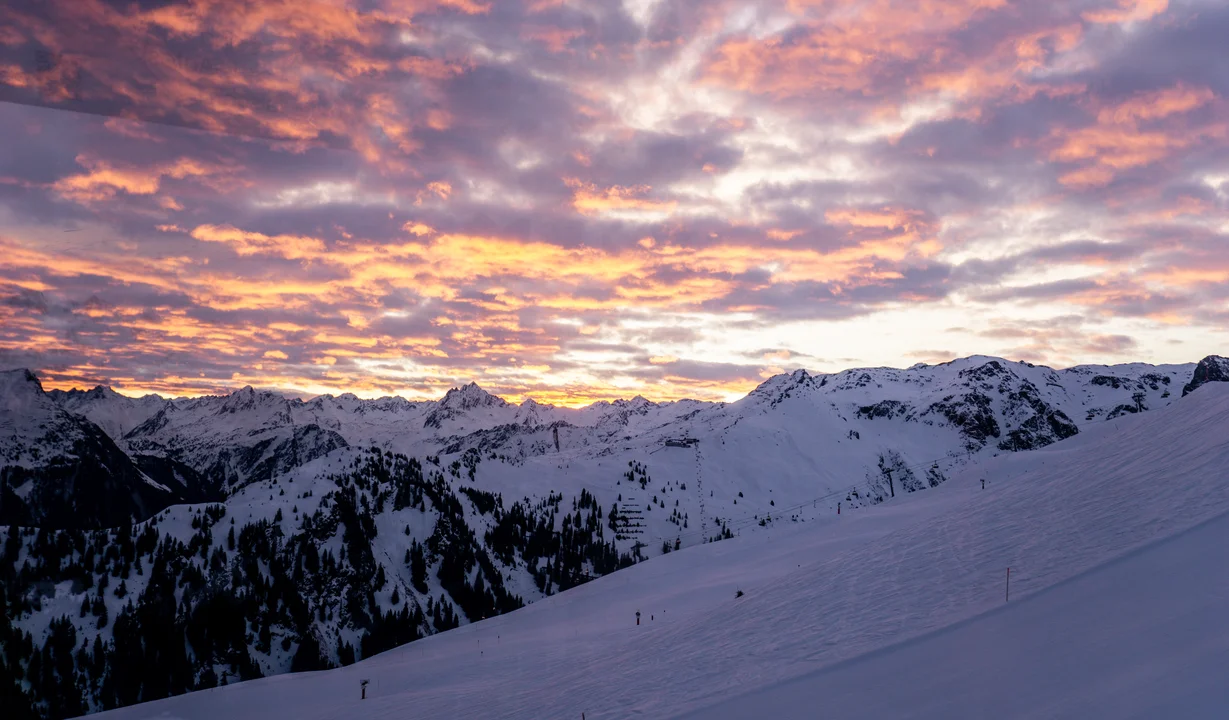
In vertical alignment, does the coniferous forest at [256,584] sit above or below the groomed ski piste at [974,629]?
below

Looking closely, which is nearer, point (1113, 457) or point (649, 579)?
point (1113, 457)

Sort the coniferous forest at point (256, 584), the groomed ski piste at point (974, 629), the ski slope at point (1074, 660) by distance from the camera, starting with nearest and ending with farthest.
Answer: the ski slope at point (1074, 660) < the groomed ski piste at point (974, 629) < the coniferous forest at point (256, 584)

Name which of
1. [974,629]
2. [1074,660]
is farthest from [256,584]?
[1074,660]

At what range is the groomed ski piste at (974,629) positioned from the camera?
473 inches

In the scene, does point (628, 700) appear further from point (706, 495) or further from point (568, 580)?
point (706, 495)

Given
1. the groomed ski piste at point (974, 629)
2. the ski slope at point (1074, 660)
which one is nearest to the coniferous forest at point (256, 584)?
the groomed ski piste at point (974, 629)

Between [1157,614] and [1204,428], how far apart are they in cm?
1383

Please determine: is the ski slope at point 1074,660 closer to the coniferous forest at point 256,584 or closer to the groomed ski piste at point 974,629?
the groomed ski piste at point 974,629

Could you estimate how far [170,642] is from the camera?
103 metres

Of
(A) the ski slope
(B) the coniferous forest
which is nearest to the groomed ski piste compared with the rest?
(A) the ski slope

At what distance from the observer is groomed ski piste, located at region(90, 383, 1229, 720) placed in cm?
1202

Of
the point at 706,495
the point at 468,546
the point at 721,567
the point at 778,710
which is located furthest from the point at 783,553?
the point at 706,495

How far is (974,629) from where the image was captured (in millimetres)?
15211

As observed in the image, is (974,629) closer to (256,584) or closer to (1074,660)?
(1074,660)
